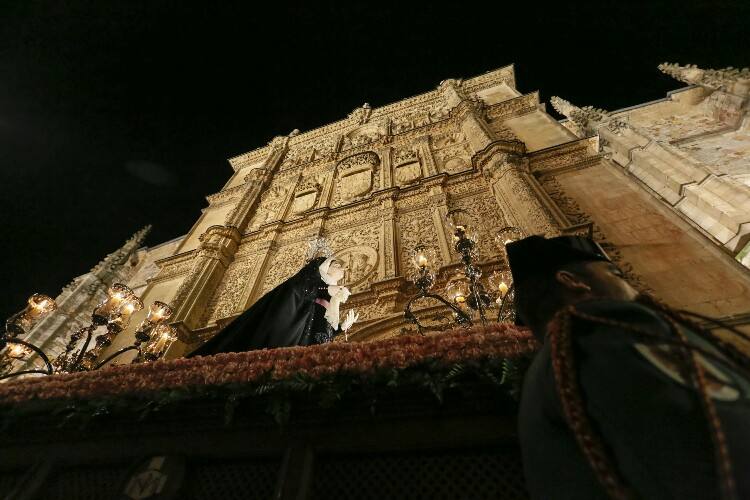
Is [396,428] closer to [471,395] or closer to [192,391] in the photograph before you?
[471,395]

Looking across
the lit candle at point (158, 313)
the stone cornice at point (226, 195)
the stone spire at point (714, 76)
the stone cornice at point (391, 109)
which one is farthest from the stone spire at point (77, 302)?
the stone spire at point (714, 76)

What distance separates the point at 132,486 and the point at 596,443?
2347mm

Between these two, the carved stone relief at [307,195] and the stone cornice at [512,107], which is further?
the carved stone relief at [307,195]

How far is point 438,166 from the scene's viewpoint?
32.9ft

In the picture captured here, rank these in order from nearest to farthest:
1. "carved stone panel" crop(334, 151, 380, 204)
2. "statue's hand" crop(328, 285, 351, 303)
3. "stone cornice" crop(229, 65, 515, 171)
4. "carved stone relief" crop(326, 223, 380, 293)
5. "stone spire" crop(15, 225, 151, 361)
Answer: "statue's hand" crop(328, 285, 351, 303)
"carved stone relief" crop(326, 223, 380, 293)
"stone spire" crop(15, 225, 151, 361)
"carved stone panel" crop(334, 151, 380, 204)
"stone cornice" crop(229, 65, 515, 171)

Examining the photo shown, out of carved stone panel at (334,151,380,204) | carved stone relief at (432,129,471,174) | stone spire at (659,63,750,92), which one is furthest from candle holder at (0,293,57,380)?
stone spire at (659,63,750,92)

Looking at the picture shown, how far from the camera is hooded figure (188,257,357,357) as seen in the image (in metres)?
4.40

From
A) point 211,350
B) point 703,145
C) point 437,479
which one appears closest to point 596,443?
point 437,479

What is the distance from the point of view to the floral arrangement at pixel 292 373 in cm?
161

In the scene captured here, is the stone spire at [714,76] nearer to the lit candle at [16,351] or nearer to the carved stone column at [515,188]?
the carved stone column at [515,188]

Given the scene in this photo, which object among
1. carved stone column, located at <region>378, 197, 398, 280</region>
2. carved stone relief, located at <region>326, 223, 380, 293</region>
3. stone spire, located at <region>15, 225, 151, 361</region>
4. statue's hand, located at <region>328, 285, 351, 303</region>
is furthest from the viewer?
stone spire, located at <region>15, 225, 151, 361</region>

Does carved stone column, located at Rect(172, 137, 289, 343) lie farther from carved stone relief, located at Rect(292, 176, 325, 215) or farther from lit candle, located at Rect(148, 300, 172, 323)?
carved stone relief, located at Rect(292, 176, 325, 215)

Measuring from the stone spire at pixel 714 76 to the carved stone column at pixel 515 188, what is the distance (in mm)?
8501

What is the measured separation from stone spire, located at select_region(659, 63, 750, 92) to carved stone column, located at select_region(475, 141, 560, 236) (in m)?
8.50
